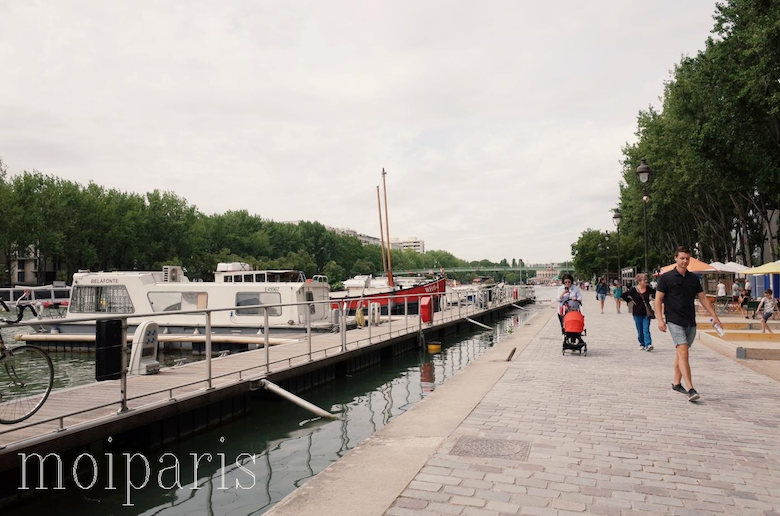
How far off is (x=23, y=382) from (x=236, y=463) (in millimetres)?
2697

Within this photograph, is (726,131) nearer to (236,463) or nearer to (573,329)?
(573,329)

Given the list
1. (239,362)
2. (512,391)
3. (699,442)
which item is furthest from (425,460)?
(239,362)

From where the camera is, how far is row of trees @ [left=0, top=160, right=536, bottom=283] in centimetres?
5822

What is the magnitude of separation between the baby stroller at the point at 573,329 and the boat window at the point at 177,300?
1261 centimetres

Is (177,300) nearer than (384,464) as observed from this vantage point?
No

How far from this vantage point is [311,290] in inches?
808

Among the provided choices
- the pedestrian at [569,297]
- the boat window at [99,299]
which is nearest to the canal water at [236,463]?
the pedestrian at [569,297]

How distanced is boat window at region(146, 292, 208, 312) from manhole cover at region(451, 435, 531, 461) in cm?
1587

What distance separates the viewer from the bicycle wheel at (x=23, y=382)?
5.82m

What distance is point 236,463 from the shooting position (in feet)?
24.0

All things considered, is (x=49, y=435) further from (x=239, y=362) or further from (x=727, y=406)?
(x=727, y=406)

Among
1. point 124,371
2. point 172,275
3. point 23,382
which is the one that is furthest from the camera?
point 172,275

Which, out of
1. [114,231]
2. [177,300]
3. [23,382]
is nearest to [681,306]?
[23,382]

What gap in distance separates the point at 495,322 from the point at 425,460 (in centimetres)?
2848
